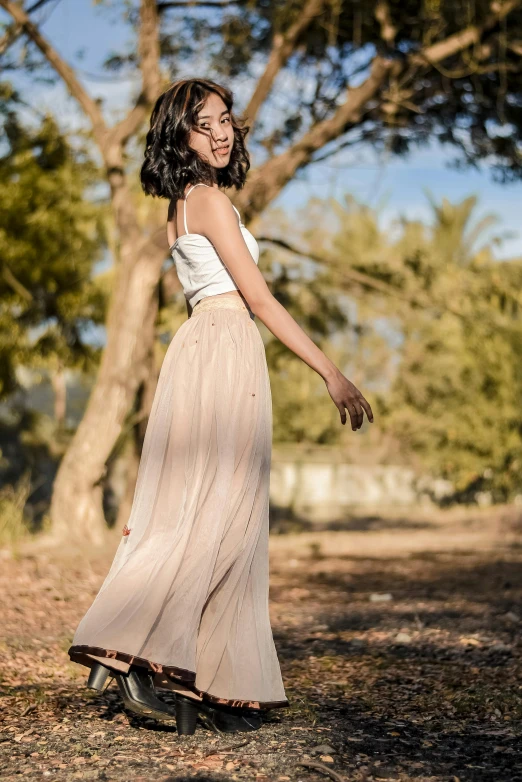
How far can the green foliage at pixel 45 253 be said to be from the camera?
1287 centimetres

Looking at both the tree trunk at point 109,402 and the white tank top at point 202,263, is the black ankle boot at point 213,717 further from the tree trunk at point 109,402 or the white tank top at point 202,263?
the tree trunk at point 109,402

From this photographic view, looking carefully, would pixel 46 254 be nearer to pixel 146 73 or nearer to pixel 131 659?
pixel 146 73

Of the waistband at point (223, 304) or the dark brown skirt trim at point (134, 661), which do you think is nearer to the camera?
the dark brown skirt trim at point (134, 661)

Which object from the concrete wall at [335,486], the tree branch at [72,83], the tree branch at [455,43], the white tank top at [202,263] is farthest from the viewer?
the concrete wall at [335,486]

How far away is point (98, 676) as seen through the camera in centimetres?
280

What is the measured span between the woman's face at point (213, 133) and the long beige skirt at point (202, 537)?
1.46 ft

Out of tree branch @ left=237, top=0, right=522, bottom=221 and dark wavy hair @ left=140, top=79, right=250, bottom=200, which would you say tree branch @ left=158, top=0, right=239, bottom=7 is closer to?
tree branch @ left=237, top=0, right=522, bottom=221

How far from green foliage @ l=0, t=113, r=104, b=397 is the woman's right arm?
10.1m

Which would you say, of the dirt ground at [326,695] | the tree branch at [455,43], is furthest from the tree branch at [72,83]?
the dirt ground at [326,695]

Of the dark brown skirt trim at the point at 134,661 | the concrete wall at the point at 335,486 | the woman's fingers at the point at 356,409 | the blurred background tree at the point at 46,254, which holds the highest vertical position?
the blurred background tree at the point at 46,254

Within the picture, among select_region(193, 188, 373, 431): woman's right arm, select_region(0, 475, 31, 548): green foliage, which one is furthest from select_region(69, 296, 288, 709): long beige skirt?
select_region(0, 475, 31, 548): green foliage

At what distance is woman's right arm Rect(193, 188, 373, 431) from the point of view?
2846 millimetres

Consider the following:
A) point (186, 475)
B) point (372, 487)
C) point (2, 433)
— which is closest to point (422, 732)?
point (186, 475)

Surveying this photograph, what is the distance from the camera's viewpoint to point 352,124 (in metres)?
11.6
